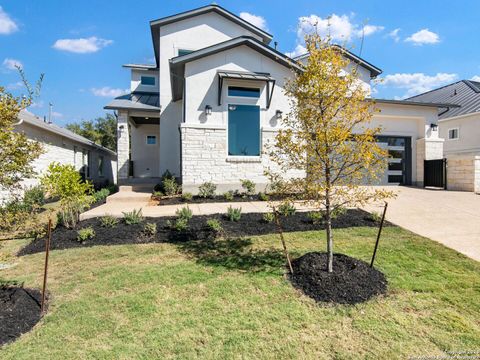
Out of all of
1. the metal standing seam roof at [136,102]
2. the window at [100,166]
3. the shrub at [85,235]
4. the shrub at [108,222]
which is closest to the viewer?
the shrub at [85,235]

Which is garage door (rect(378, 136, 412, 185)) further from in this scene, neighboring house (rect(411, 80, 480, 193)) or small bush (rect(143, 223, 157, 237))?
small bush (rect(143, 223, 157, 237))

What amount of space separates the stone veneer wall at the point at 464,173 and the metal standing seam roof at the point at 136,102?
14.0 metres

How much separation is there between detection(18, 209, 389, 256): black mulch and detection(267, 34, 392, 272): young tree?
2321mm

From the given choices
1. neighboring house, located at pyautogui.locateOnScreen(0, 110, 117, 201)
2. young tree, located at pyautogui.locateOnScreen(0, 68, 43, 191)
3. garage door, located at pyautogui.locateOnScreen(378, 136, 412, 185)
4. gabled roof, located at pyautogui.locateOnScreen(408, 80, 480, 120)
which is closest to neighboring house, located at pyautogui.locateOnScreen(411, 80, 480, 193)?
gabled roof, located at pyautogui.locateOnScreen(408, 80, 480, 120)

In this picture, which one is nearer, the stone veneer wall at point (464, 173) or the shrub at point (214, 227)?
the shrub at point (214, 227)

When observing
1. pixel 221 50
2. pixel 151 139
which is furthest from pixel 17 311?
pixel 151 139

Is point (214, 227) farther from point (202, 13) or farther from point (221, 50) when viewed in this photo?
point (202, 13)

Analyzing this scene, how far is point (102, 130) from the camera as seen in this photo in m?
39.4

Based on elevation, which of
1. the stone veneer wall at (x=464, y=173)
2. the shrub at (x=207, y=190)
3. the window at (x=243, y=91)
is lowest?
the shrub at (x=207, y=190)

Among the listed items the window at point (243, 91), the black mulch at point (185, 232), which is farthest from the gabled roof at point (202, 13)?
the black mulch at point (185, 232)

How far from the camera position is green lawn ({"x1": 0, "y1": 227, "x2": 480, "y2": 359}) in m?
2.63

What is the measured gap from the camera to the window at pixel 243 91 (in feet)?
34.3

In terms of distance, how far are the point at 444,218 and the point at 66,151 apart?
1765cm

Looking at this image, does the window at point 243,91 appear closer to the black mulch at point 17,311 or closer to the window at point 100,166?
the black mulch at point 17,311
